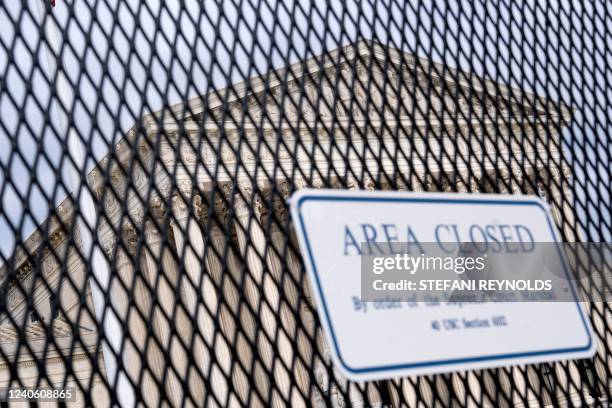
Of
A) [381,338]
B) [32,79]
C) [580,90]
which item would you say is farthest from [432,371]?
[580,90]

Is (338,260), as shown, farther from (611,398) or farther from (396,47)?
(611,398)

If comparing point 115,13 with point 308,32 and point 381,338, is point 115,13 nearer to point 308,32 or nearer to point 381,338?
point 308,32

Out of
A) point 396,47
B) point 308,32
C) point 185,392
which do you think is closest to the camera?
point 185,392

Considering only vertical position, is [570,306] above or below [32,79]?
below

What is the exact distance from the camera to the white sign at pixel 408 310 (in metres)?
1.73

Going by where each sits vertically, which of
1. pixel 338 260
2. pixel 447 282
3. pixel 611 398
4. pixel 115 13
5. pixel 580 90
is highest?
pixel 115 13

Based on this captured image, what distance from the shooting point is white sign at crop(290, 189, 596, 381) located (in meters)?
1.73

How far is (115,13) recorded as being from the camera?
194 centimetres

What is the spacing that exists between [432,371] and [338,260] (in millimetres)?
342

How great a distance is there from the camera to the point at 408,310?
1.82 metres

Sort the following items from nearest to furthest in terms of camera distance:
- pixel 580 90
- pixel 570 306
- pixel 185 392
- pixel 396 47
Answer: pixel 185 392, pixel 570 306, pixel 396 47, pixel 580 90

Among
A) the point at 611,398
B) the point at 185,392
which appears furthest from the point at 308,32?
the point at 611,398

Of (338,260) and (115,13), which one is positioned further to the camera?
(115,13)

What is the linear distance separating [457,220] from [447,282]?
19 cm
